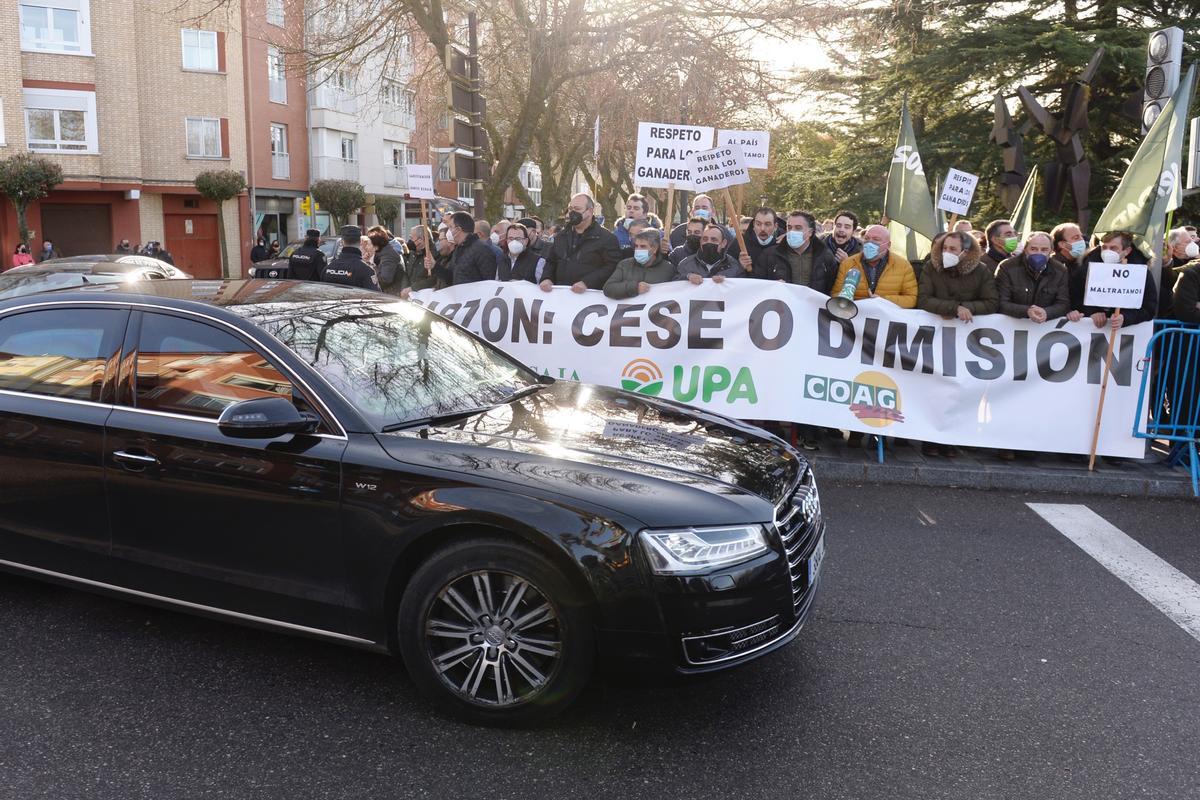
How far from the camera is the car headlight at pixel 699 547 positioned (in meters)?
3.44

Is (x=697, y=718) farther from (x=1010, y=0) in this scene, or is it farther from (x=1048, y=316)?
(x=1010, y=0)

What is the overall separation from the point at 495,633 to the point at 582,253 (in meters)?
6.12

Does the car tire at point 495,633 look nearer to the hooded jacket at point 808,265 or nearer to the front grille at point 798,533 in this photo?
the front grille at point 798,533

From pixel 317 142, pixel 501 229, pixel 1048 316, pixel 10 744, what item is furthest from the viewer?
pixel 317 142

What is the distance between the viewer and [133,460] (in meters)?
4.09

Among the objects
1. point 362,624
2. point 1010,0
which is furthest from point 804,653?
point 1010,0

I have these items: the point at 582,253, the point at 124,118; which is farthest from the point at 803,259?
the point at 124,118

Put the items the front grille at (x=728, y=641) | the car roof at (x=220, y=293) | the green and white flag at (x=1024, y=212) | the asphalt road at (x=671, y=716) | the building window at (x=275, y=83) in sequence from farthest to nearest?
the building window at (x=275, y=83)
the green and white flag at (x=1024, y=212)
the car roof at (x=220, y=293)
the front grille at (x=728, y=641)
the asphalt road at (x=671, y=716)

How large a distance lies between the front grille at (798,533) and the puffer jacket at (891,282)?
4721 millimetres

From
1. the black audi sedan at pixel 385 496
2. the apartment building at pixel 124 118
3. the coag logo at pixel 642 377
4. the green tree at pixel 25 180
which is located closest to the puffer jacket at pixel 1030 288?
the coag logo at pixel 642 377

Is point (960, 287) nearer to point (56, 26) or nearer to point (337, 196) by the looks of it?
point (56, 26)

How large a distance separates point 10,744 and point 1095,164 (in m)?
25.1

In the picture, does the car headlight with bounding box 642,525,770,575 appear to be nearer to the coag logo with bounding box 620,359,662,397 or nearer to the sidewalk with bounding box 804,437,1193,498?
the sidewalk with bounding box 804,437,1193,498

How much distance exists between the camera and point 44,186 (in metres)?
35.0
